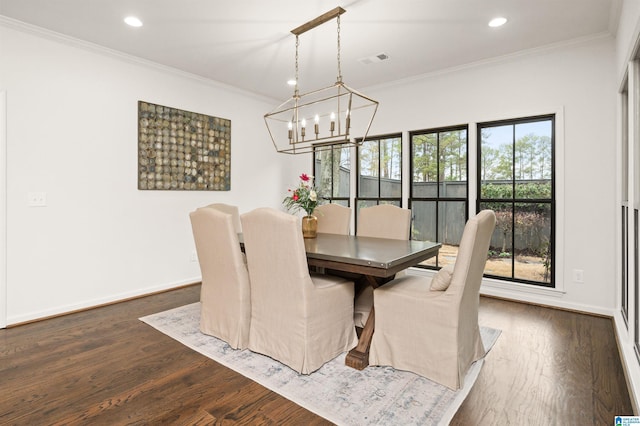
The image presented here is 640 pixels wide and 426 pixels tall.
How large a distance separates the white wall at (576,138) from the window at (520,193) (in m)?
0.14

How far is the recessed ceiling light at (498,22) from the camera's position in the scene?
9.79ft

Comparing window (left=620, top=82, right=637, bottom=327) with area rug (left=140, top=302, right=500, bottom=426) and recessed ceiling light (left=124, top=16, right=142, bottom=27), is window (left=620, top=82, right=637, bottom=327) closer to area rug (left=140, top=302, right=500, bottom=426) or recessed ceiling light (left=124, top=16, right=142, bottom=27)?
area rug (left=140, top=302, right=500, bottom=426)

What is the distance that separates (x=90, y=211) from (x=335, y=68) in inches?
121

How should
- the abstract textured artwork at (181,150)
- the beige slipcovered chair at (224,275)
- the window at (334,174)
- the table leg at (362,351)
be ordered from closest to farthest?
the table leg at (362,351)
the beige slipcovered chair at (224,275)
the abstract textured artwork at (181,150)
the window at (334,174)

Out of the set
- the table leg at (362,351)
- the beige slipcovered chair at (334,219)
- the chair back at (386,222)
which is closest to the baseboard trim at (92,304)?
the beige slipcovered chair at (334,219)

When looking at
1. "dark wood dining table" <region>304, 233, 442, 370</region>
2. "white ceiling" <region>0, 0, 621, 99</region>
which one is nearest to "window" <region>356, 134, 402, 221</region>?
"white ceiling" <region>0, 0, 621, 99</region>

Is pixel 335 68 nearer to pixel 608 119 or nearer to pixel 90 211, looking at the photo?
pixel 608 119

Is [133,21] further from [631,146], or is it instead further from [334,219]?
[631,146]

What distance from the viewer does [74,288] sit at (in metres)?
3.44

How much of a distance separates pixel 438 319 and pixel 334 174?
3.74m

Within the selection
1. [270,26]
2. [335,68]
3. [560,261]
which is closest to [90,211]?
[270,26]

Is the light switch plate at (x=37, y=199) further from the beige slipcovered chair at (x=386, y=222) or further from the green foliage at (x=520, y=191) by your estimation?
the green foliage at (x=520, y=191)

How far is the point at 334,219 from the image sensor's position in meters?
3.79

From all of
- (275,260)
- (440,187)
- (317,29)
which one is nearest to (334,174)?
(440,187)
